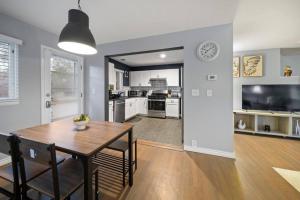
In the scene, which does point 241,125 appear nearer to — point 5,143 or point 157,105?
point 157,105

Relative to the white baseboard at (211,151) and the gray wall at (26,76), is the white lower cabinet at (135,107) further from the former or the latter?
the white baseboard at (211,151)

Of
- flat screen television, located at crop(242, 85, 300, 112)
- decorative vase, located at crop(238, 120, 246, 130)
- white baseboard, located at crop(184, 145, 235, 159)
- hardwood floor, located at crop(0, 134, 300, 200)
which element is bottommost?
hardwood floor, located at crop(0, 134, 300, 200)

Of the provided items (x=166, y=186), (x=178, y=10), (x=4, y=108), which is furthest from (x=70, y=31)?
(x=166, y=186)

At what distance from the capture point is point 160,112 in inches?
224

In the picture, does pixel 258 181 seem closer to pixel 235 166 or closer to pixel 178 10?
pixel 235 166

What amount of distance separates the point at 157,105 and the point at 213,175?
398 cm

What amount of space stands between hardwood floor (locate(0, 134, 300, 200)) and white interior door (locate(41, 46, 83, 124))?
197 centimetres

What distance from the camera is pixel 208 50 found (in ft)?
8.00

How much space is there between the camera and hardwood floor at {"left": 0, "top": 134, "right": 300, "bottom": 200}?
1.55 m

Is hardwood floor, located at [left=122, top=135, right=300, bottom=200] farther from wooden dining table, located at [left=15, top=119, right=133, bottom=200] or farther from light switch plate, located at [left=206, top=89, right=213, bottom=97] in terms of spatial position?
light switch plate, located at [left=206, top=89, right=213, bottom=97]

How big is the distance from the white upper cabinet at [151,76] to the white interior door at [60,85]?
3.20 metres

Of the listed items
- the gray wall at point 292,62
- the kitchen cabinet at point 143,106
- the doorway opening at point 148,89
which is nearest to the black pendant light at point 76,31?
the doorway opening at point 148,89

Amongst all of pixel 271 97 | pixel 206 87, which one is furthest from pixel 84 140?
pixel 271 97

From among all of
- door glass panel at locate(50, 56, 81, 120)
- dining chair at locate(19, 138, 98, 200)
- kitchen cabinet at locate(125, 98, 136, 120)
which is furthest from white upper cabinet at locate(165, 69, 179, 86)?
dining chair at locate(19, 138, 98, 200)
